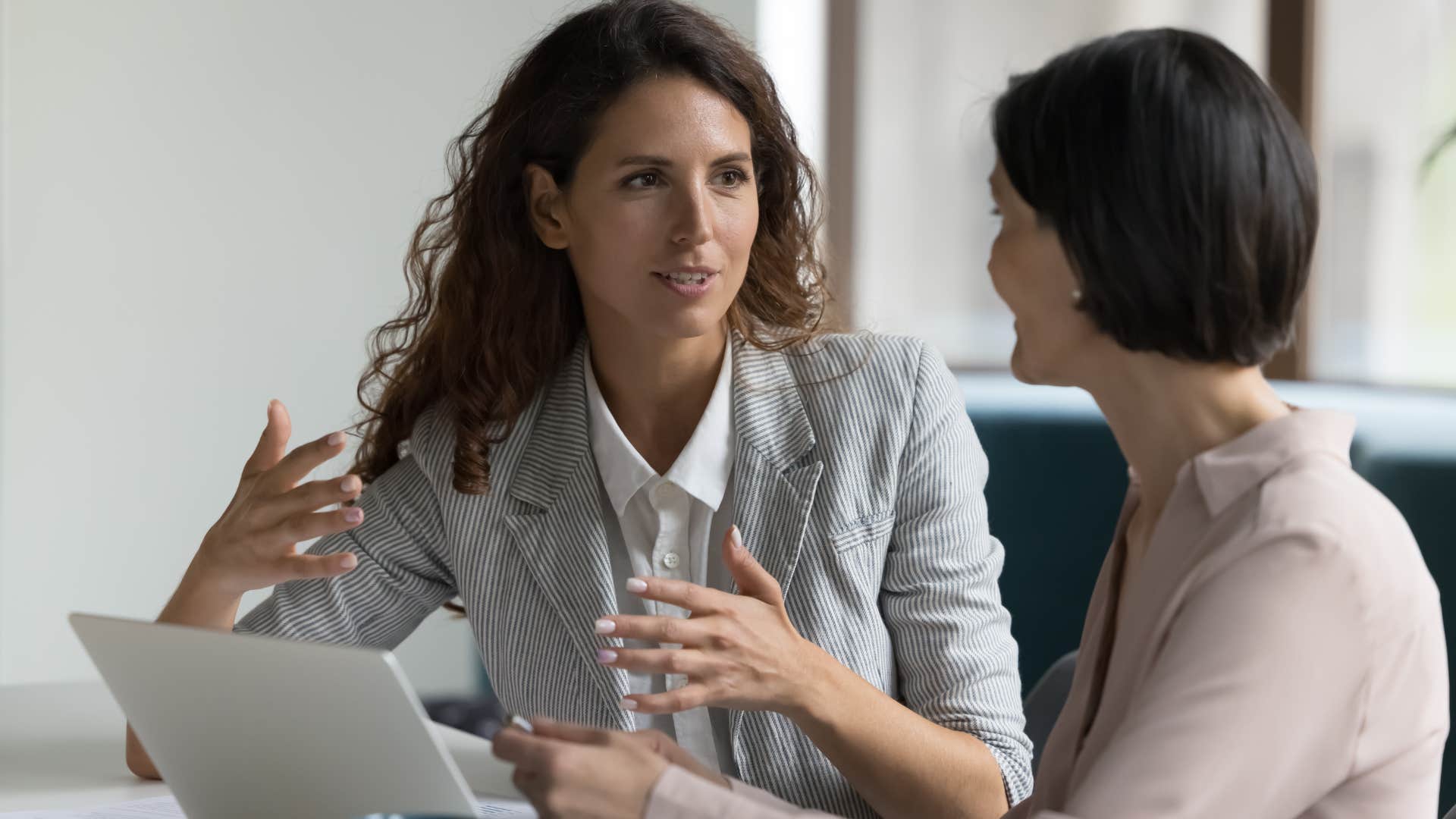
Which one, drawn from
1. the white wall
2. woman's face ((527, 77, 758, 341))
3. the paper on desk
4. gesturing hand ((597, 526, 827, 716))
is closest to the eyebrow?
woman's face ((527, 77, 758, 341))

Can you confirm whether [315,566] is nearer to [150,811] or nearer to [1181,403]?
[150,811]

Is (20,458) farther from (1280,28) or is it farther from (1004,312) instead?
(1280,28)

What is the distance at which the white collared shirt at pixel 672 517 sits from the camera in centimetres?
142

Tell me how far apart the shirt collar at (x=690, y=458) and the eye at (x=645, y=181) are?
21cm


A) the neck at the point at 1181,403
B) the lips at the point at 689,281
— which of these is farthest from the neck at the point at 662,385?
the neck at the point at 1181,403

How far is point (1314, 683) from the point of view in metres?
0.73

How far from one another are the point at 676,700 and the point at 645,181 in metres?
0.60

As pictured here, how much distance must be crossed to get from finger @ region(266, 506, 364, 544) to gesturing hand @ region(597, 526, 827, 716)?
0.32 m

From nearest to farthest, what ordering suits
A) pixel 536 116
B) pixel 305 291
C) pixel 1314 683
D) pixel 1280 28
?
pixel 1314 683 → pixel 536 116 → pixel 1280 28 → pixel 305 291

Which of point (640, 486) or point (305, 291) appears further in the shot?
point (305, 291)

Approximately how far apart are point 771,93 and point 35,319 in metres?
1.88

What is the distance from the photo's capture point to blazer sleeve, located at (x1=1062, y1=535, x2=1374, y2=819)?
728 millimetres

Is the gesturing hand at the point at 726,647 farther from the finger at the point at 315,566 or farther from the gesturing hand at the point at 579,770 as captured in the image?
the finger at the point at 315,566

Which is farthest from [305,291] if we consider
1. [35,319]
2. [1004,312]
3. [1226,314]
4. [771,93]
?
[1226,314]
